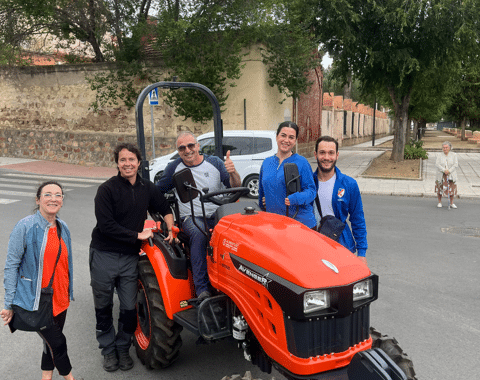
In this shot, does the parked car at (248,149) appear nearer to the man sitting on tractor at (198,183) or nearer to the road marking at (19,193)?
the road marking at (19,193)

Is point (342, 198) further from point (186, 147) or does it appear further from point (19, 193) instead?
point (19, 193)

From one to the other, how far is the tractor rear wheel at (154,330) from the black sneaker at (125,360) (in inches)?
3.4

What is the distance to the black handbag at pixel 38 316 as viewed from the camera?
3.04 metres

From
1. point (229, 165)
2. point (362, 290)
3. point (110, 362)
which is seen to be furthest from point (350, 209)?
point (110, 362)

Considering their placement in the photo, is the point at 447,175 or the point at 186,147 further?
the point at 447,175

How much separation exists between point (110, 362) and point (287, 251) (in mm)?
2043

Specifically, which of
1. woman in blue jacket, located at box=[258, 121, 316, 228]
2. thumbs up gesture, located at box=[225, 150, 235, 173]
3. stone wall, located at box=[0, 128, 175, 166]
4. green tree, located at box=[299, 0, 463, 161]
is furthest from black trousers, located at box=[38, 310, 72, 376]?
stone wall, located at box=[0, 128, 175, 166]

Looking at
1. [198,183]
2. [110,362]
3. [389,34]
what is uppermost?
[389,34]

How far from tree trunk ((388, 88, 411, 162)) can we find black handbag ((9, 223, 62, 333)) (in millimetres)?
17716

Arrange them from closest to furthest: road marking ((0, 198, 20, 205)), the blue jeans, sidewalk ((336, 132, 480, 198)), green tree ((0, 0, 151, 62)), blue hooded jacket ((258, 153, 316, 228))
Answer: the blue jeans
blue hooded jacket ((258, 153, 316, 228))
road marking ((0, 198, 20, 205))
sidewalk ((336, 132, 480, 198))
green tree ((0, 0, 151, 62))

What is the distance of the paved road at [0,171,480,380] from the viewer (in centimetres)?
370

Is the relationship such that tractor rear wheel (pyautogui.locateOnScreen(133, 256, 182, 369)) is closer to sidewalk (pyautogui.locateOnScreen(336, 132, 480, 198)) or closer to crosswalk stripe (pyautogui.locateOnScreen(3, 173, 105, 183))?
sidewalk (pyautogui.locateOnScreen(336, 132, 480, 198))

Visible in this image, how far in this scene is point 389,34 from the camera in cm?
1648

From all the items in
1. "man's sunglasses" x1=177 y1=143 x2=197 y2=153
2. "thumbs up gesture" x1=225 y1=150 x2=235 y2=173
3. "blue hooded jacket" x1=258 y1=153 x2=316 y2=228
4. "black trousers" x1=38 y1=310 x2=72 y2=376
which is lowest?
"black trousers" x1=38 y1=310 x2=72 y2=376
